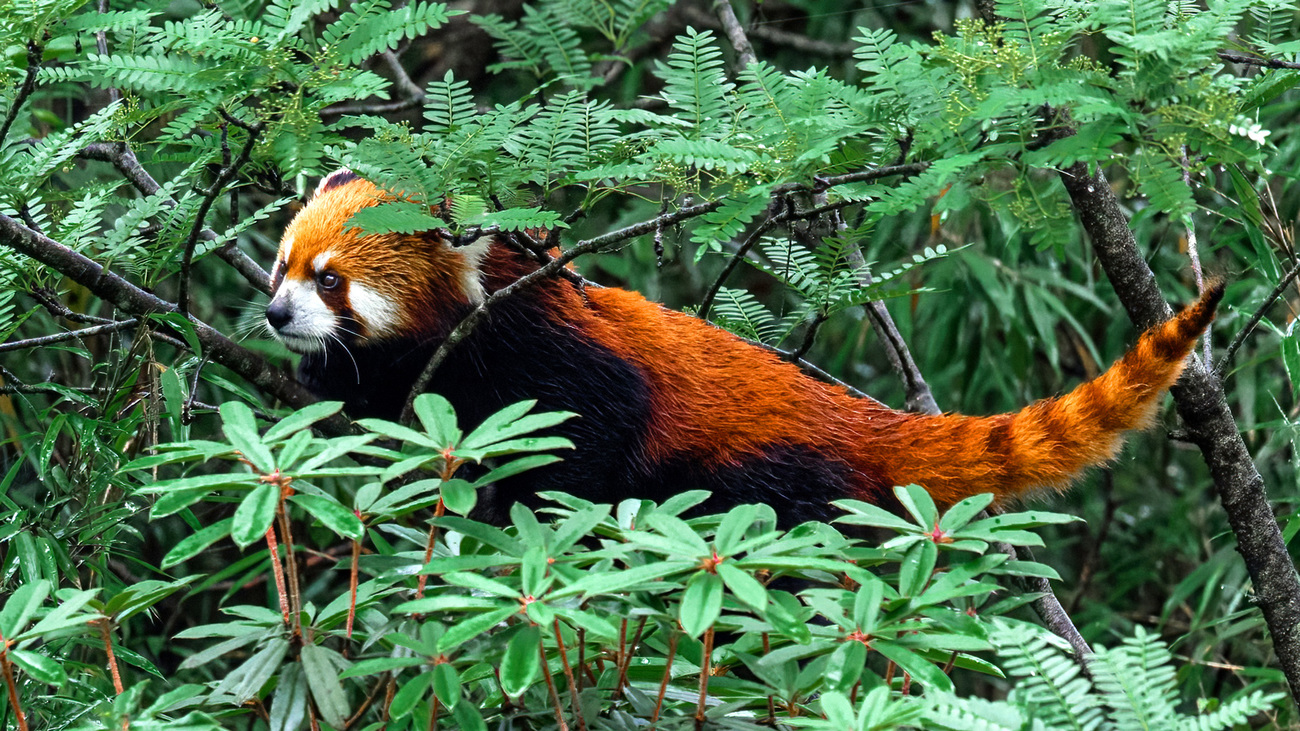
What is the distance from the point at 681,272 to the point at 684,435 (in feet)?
8.16

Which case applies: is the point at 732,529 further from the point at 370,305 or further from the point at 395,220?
the point at 370,305

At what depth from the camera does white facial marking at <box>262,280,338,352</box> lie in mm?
1905

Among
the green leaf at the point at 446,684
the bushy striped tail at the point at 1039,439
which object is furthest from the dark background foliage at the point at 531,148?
the green leaf at the point at 446,684

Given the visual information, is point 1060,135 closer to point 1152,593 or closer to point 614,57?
point 614,57

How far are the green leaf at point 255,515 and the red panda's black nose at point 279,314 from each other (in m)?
0.92

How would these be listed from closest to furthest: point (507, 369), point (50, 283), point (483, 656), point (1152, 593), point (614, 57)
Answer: point (483, 656), point (50, 283), point (507, 369), point (614, 57), point (1152, 593)

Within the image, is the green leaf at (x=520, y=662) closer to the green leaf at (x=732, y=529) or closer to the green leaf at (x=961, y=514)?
the green leaf at (x=732, y=529)

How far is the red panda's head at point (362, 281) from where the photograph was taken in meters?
1.92

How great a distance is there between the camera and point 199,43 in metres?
1.27

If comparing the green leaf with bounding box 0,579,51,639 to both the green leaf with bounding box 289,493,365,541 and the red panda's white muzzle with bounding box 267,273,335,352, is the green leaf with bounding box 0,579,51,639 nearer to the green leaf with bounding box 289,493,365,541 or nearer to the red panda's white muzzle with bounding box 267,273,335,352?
the green leaf with bounding box 289,493,365,541

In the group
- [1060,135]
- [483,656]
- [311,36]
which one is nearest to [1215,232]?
[1060,135]

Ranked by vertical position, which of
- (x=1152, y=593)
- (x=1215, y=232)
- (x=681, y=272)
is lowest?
(x=1152, y=593)

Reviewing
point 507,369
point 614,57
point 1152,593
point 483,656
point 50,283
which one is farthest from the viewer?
point 1152,593

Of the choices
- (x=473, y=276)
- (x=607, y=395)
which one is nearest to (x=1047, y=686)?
(x=607, y=395)
